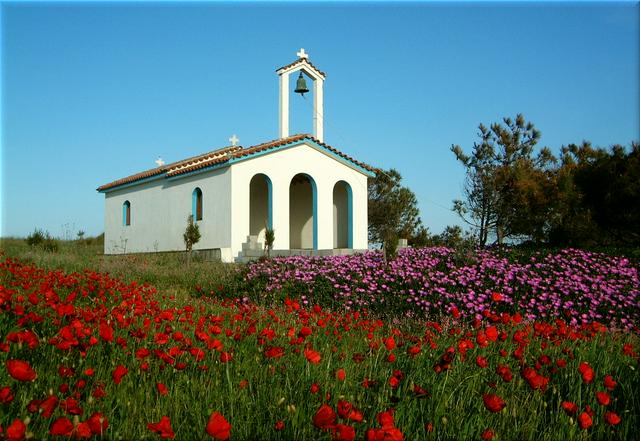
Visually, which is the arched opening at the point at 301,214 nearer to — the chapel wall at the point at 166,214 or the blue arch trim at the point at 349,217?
the blue arch trim at the point at 349,217

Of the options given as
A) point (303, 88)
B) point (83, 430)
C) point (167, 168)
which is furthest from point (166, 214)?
point (83, 430)

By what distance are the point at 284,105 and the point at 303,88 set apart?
142cm

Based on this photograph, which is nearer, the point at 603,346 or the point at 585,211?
the point at 603,346

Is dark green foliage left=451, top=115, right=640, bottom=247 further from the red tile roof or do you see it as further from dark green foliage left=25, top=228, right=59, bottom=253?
dark green foliage left=25, top=228, right=59, bottom=253

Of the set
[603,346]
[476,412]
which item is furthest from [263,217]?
[476,412]

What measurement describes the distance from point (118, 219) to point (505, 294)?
19.8 m

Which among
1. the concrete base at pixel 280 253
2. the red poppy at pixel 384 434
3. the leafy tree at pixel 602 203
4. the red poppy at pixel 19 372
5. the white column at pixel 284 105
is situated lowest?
the red poppy at pixel 384 434

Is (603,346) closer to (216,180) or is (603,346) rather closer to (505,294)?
(505,294)

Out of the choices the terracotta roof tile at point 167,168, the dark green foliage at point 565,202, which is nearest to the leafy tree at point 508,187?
the dark green foliage at point 565,202

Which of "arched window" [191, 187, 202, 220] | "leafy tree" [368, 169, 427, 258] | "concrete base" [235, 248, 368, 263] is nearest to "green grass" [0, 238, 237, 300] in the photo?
"concrete base" [235, 248, 368, 263]

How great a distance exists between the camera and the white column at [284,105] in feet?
64.1

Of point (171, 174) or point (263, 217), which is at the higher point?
point (171, 174)

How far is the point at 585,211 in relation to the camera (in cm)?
1422

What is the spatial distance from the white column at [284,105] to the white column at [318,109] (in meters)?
1.31
